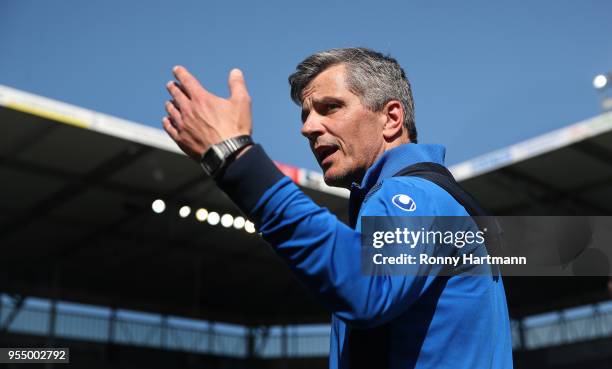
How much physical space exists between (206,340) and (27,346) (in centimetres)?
614

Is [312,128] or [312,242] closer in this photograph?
[312,242]

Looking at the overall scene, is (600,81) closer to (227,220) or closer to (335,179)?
(227,220)

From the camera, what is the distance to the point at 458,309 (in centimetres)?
148

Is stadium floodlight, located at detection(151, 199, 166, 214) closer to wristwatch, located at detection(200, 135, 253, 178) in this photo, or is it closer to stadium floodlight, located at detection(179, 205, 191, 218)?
stadium floodlight, located at detection(179, 205, 191, 218)

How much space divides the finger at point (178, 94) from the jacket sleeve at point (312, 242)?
0.17m

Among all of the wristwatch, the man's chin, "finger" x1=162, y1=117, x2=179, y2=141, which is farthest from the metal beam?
the wristwatch

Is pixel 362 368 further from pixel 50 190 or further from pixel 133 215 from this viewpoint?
pixel 133 215

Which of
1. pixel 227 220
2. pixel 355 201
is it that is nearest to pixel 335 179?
pixel 355 201

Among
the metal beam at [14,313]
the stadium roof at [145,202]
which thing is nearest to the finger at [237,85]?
the stadium roof at [145,202]

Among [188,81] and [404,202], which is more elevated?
[188,81]

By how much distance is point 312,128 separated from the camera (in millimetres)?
1733

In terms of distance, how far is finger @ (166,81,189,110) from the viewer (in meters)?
1.35

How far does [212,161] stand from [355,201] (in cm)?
53

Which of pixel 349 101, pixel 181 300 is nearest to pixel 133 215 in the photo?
pixel 181 300
